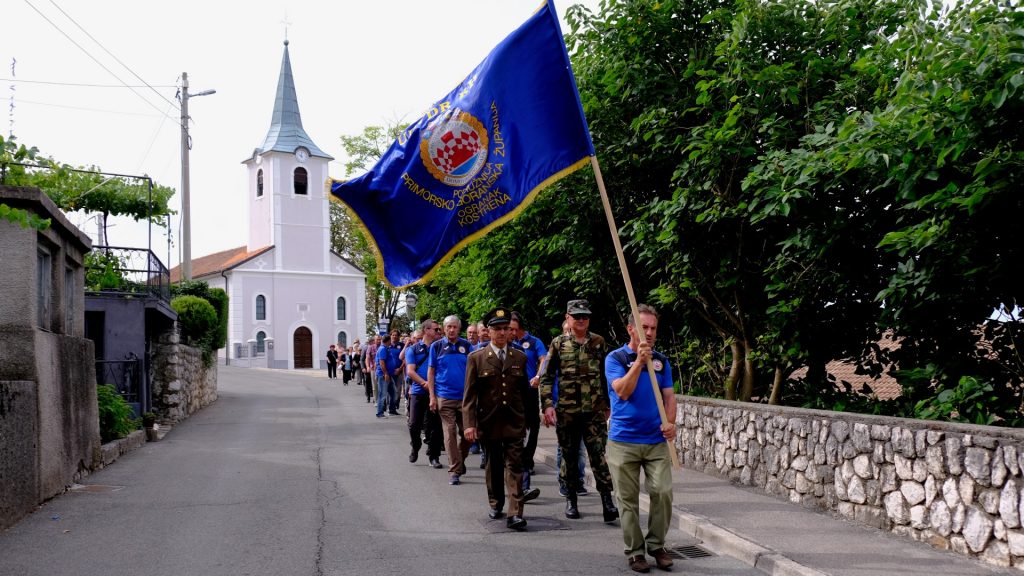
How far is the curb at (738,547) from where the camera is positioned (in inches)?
239

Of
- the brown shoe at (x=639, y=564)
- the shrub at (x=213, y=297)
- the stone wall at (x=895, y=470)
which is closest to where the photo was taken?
the stone wall at (x=895, y=470)

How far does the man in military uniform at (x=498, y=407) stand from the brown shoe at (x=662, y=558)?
1761 mm

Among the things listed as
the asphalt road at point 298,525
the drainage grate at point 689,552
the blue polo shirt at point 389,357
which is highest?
the blue polo shirt at point 389,357

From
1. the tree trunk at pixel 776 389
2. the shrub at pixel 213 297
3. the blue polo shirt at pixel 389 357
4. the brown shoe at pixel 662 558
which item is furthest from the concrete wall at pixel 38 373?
the shrub at pixel 213 297

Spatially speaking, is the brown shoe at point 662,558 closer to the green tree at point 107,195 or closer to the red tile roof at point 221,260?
the green tree at point 107,195

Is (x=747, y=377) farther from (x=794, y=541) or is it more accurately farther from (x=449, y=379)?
(x=794, y=541)

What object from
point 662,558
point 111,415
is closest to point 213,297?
point 111,415

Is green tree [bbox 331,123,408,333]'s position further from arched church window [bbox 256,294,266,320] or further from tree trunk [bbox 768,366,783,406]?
tree trunk [bbox 768,366,783,406]

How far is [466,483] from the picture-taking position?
34.2ft

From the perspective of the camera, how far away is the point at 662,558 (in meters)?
6.29

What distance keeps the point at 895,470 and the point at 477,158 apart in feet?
14.3

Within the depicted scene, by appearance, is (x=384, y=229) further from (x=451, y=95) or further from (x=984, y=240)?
(x=984, y=240)

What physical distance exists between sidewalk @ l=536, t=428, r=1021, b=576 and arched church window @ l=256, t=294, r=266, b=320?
180 feet

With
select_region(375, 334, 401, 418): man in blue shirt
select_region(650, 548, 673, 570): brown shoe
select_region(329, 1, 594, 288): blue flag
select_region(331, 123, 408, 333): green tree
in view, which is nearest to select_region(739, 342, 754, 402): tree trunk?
select_region(329, 1, 594, 288): blue flag
